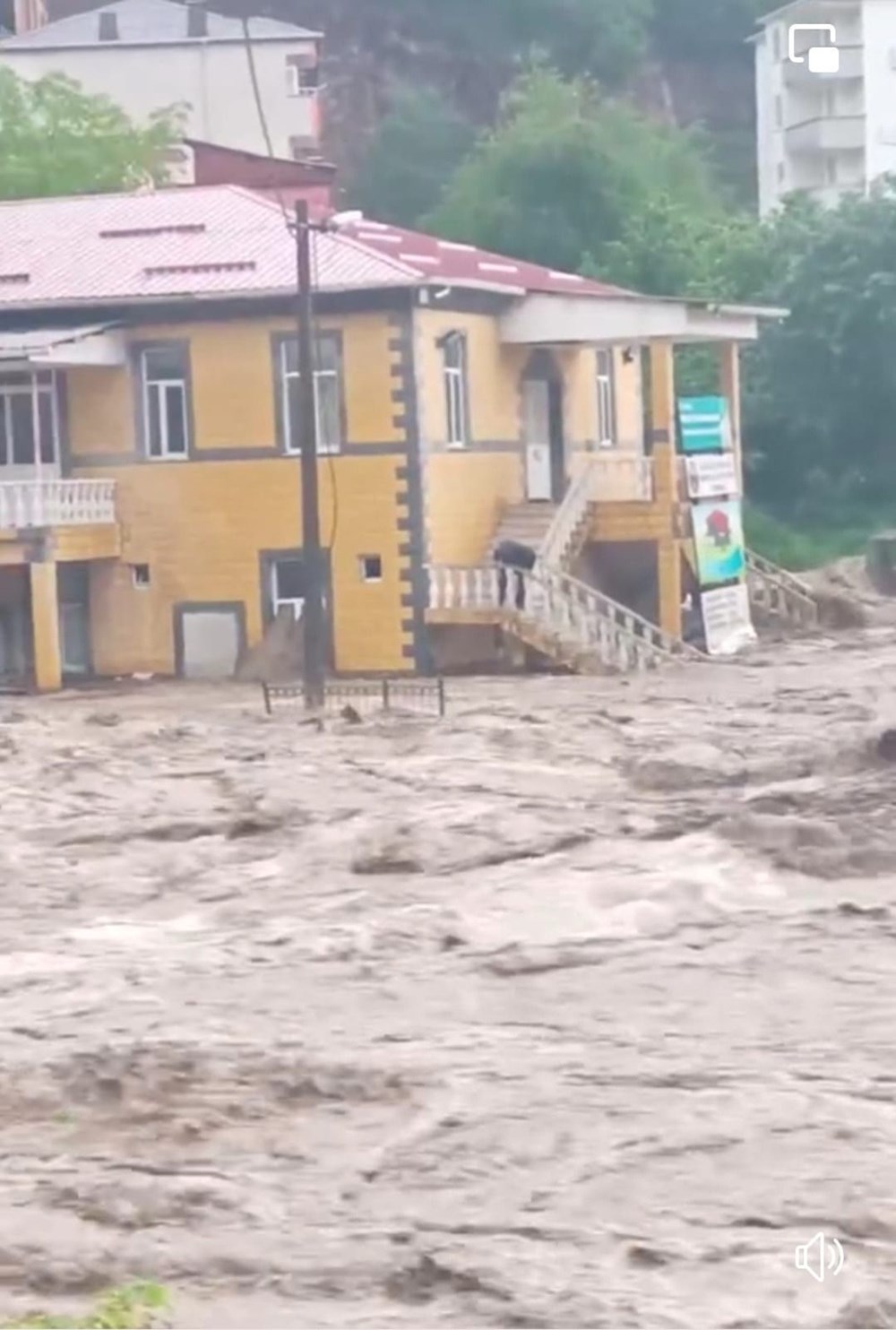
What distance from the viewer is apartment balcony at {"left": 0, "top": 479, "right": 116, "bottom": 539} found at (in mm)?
40406

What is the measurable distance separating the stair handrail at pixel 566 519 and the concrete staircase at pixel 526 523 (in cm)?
17

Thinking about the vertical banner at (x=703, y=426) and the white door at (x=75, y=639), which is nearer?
the white door at (x=75, y=639)

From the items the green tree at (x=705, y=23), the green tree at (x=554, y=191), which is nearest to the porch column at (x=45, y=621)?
the green tree at (x=554, y=191)

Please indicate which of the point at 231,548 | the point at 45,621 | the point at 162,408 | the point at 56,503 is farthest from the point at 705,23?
the point at 45,621

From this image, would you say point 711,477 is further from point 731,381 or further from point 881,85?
point 881,85

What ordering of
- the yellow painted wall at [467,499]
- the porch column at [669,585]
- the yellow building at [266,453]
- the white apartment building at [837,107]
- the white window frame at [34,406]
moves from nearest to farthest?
1. the yellow building at [266,453]
2. the yellow painted wall at [467,499]
3. the white window frame at [34,406]
4. the porch column at [669,585]
5. the white apartment building at [837,107]

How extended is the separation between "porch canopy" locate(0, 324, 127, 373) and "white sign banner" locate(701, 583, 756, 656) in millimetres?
9098

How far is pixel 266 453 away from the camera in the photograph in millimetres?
41750

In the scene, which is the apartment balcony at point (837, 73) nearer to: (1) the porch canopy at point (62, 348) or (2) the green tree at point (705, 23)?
(2) the green tree at point (705, 23)

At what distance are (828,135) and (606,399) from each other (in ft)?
151

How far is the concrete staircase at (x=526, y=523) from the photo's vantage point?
1689 inches

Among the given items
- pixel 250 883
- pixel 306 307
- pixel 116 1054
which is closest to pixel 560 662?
pixel 306 307

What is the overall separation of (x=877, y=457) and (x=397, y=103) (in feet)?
91.3

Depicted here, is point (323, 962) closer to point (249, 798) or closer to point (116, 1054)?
point (116, 1054)
